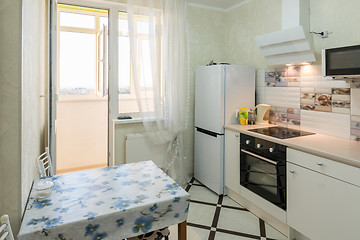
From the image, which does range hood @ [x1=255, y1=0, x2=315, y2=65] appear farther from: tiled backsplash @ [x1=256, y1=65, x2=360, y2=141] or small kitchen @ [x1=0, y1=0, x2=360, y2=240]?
tiled backsplash @ [x1=256, y1=65, x2=360, y2=141]

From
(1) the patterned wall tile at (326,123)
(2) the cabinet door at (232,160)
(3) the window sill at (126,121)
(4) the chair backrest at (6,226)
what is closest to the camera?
(4) the chair backrest at (6,226)

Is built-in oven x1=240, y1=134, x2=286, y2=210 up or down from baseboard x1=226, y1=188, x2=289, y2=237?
up

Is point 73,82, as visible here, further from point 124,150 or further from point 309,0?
point 309,0

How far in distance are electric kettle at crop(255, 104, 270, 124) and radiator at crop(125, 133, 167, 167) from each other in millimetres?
1313

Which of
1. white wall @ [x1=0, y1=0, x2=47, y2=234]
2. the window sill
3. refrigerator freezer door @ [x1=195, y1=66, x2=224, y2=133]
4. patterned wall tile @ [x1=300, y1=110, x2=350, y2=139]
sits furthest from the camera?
the window sill

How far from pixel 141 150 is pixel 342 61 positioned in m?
2.43

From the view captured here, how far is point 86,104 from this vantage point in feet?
13.3

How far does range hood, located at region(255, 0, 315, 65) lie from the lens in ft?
8.14

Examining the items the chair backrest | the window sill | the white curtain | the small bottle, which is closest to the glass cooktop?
the small bottle

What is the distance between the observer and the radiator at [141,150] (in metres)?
3.29

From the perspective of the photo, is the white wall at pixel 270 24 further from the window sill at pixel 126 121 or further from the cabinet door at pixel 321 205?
the window sill at pixel 126 121

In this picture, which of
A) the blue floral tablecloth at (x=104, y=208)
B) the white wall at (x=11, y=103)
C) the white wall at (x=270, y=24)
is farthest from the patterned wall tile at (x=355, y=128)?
the white wall at (x=11, y=103)

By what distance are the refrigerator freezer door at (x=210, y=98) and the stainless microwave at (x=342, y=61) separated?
1179 mm

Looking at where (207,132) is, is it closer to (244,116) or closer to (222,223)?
(244,116)
